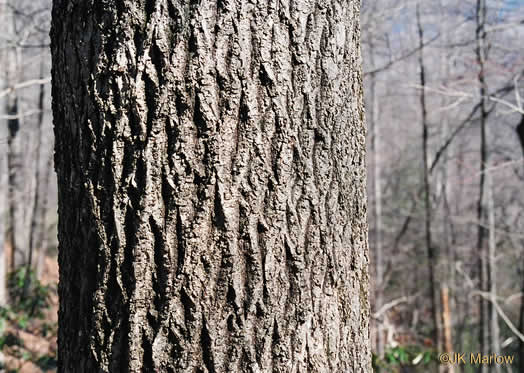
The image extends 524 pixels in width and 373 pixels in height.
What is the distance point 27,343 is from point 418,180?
14610 mm

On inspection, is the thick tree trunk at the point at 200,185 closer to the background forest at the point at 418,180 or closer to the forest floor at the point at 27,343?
the background forest at the point at 418,180

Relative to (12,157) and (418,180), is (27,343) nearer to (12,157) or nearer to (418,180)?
(12,157)

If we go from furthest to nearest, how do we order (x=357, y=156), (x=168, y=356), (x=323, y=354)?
(x=357, y=156), (x=323, y=354), (x=168, y=356)

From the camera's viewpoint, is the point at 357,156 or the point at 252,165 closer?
the point at 252,165

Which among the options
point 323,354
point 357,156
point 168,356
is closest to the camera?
point 168,356

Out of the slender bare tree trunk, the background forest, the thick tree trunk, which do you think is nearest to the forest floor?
the background forest

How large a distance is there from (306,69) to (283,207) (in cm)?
33

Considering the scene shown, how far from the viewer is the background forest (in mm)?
7477

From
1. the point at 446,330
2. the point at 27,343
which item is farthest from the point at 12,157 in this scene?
the point at 446,330

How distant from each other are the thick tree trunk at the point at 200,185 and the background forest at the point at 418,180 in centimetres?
435

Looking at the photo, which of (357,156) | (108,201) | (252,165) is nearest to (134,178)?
(108,201)

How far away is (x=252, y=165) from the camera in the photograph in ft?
3.77

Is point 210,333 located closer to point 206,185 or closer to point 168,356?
point 168,356

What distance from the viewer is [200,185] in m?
1.13
